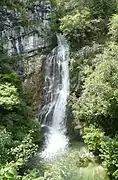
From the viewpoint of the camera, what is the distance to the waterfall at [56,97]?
1394 cm

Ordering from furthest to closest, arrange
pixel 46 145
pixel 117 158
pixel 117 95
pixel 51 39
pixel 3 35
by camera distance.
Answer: pixel 51 39 < pixel 3 35 < pixel 46 145 < pixel 117 95 < pixel 117 158

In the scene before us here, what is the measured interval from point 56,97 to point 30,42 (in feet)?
11.8

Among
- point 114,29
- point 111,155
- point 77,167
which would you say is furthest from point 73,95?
point 111,155

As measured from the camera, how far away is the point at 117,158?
10227 millimetres

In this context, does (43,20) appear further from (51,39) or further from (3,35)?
(3,35)

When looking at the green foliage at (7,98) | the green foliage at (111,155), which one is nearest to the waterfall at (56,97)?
the green foliage at (111,155)

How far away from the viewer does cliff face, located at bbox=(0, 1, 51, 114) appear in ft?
53.1

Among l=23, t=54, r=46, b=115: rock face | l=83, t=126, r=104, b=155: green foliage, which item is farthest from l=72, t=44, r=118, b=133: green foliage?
l=23, t=54, r=46, b=115: rock face

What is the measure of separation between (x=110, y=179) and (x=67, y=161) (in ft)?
5.01

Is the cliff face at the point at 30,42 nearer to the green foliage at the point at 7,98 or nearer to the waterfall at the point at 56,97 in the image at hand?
the waterfall at the point at 56,97

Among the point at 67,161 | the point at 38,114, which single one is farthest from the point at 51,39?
the point at 67,161

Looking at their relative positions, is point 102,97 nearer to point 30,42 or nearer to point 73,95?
point 73,95

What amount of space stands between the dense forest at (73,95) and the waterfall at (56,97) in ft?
1.10

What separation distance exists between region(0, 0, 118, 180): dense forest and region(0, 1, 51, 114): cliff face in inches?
2.1
